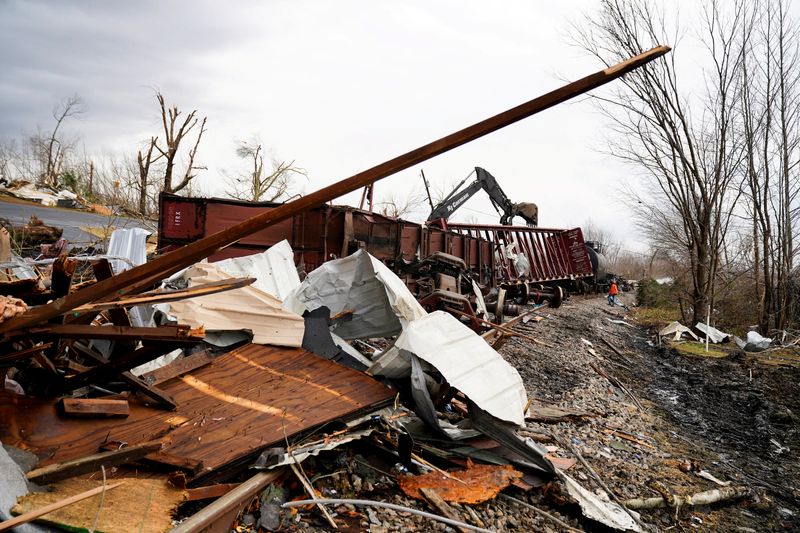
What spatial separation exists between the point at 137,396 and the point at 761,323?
16.1 m

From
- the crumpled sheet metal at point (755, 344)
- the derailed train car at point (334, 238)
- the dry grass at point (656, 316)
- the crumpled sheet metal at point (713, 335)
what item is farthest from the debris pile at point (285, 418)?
the dry grass at point (656, 316)

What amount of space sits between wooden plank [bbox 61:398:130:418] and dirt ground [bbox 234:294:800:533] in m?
0.99

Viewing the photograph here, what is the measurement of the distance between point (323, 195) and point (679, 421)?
23.7 ft

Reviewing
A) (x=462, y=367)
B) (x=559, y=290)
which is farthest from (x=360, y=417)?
(x=559, y=290)

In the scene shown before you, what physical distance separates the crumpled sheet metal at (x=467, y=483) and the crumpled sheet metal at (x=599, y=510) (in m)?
0.40

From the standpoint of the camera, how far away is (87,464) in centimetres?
220

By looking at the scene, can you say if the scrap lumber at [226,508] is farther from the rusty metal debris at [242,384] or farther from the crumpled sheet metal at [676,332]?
the crumpled sheet metal at [676,332]

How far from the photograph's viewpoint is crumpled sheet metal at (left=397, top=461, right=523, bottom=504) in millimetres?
2967

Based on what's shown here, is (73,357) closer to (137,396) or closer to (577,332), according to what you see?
(137,396)

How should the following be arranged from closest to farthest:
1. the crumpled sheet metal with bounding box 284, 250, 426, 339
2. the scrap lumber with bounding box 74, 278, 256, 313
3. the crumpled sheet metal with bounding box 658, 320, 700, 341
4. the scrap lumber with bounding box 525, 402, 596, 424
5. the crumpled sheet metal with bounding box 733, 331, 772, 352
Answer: the scrap lumber with bounding box 74, 278, 256, 313, the crumpled sheet metal with bounding box 284, 250, 426, 339, the scrap lumber with bounding box 525, 402, 596, 424, the crumpled sheet metal with bounding box 733, 331, 772, 352, the crumpled sheet metal with bounding box 658, 320, 700, 341

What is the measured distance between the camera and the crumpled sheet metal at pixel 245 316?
387 cm

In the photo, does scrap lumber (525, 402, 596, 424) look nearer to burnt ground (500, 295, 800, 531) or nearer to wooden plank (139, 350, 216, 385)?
burnt ground (500, 295, 800, 531)

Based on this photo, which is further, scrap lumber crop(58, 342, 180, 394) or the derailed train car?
the derailed train car

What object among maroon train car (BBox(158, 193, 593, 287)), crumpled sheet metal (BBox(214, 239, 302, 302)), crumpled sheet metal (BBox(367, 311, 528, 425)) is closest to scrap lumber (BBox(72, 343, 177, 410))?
crumpled sheet metal (BBox(367, 311, 528, 425))
